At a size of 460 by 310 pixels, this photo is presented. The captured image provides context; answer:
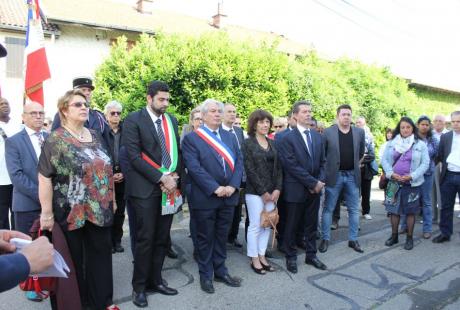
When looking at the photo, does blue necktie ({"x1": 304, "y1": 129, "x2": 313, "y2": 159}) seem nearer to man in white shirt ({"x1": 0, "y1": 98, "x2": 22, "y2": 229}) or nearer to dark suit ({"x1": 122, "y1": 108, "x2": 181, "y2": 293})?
dark suit ({"x1": 122, "y1": 108, "x2": 181, "y2": 293})

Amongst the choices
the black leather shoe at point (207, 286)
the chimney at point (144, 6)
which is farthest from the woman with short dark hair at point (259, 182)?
the chimney at point (144, 6)

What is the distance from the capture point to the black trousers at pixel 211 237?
13.8 feet

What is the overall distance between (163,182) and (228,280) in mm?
1406

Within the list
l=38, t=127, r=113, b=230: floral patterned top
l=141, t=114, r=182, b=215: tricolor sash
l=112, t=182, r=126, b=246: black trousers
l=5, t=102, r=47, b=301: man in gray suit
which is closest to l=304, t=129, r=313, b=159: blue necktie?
l=141, t=114, r=182, b=215: tricolor sash

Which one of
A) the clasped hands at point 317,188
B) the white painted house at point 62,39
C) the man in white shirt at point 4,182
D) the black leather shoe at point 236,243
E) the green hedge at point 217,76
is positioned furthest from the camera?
the white painted house at point 62,39

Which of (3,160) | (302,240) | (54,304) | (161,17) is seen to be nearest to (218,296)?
(54,304)

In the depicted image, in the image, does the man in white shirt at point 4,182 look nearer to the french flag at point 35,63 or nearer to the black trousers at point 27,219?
the black trousers at point 27,219

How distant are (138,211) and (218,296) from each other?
48.3 inches

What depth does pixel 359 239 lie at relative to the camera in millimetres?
6309

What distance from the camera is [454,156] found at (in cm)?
621

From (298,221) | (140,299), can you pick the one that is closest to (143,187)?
(140,299)

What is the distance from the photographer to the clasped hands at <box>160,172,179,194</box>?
3818 mm

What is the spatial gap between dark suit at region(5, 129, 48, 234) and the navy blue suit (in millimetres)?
2483

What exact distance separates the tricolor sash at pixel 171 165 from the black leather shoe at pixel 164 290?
0.82 meters
